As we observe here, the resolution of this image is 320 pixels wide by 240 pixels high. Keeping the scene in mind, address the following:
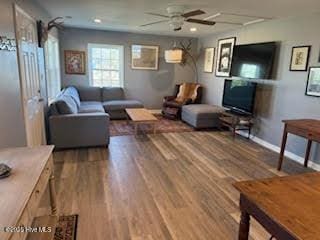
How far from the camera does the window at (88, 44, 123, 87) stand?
6689mm

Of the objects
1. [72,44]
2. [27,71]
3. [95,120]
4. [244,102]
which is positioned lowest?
[95,120]

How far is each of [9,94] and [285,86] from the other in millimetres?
4198

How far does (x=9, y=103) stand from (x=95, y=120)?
68.5 inches

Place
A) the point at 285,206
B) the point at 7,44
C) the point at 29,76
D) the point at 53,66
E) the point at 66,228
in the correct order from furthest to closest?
the point at 53,66, the point at 29,76, the point at 7,44, the point at 66,228, the point at 285,206

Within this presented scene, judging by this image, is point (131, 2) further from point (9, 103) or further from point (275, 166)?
point (275, 166)

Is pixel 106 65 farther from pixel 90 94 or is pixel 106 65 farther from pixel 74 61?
pixel 90 94

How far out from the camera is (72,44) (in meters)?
6.35

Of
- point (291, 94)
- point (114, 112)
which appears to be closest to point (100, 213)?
point (291, 94)

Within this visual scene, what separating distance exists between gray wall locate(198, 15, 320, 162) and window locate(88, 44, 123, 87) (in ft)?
11.5

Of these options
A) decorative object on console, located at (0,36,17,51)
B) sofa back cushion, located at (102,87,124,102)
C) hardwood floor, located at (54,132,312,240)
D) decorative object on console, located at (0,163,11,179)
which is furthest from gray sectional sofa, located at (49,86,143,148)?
decorative object on console, located at (0,163,11,179)

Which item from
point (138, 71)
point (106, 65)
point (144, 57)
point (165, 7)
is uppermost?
point (165, 7)

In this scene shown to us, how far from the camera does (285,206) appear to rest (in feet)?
3.94

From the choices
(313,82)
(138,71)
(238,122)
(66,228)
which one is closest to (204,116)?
(238,122)

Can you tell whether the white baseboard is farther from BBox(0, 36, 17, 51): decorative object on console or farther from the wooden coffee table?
BBox(0, 36, 17, 51): decorative object on console
